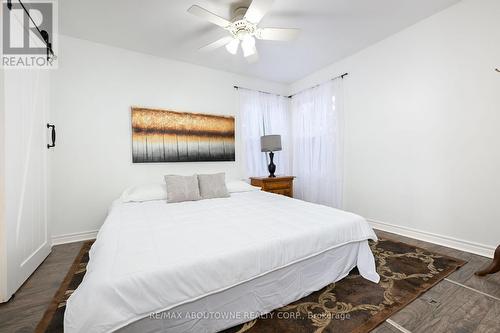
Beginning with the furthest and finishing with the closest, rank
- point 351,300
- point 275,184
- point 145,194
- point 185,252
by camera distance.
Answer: point 275,184 < point 145,194 < point 351,300 < point 185,252


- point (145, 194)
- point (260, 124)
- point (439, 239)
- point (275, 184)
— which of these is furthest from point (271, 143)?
point (439, 239)

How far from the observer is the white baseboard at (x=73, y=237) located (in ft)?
8.68

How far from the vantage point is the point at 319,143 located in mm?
3936

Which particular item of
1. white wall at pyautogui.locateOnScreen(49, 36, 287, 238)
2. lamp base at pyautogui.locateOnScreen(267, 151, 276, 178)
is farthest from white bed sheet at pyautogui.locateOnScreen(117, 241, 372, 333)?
white wall at pyautogui.locateOnScreen(49, 36, 287, 238)

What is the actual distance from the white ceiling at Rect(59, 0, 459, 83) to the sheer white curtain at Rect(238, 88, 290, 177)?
34.0 inches

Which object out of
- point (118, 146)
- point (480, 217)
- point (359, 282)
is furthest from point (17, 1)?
point (480, 217)

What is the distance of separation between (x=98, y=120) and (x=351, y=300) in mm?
3461

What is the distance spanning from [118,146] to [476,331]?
383 cm

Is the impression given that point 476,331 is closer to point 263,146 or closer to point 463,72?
point 463,72

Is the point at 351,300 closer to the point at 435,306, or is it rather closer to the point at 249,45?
the point at 435,306

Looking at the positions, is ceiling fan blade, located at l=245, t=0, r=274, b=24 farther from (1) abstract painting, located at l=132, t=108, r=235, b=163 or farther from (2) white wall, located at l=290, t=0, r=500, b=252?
(2) white wall, located at l=290, t=0, r=500, b=252

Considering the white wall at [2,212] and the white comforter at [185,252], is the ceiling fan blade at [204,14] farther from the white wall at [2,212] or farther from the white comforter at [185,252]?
the white comforter at [185,252]

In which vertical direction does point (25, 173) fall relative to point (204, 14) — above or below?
below

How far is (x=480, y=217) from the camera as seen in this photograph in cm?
221
